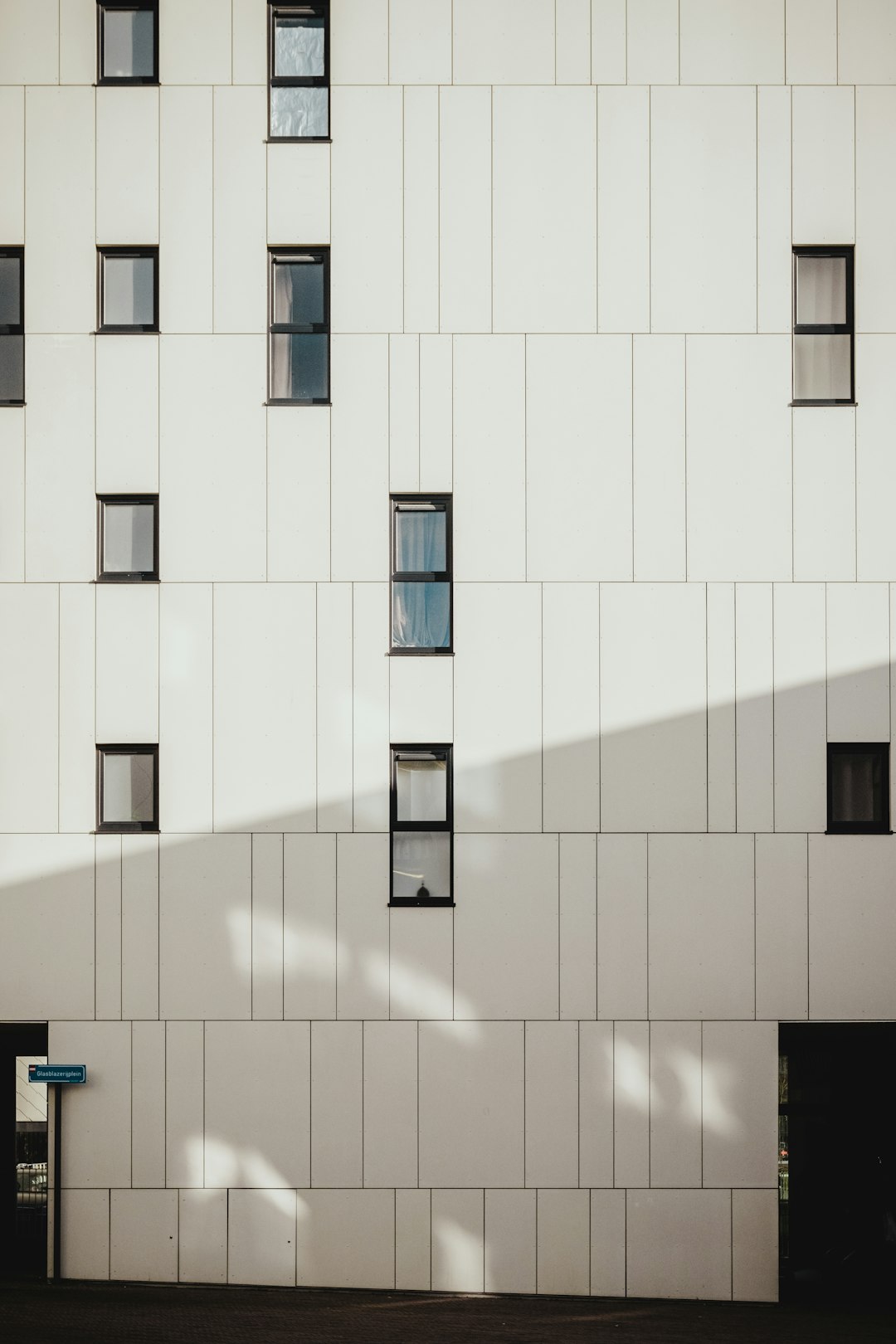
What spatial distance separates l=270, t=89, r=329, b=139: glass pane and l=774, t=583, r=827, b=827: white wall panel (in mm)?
6662

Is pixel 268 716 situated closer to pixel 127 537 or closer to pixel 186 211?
pixel 127 537

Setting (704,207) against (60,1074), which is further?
(704,207)

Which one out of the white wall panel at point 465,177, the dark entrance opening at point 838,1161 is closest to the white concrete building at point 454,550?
the white wall panel at point 465,177

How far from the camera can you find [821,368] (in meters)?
12.0

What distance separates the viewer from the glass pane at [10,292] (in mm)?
12055

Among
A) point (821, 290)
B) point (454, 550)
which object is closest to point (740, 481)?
point (821, 290)

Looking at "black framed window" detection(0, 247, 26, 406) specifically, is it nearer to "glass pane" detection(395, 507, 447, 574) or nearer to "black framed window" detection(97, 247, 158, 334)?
"black framed window" detection(97, 247, 158, 334)

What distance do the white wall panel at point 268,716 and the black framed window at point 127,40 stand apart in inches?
215

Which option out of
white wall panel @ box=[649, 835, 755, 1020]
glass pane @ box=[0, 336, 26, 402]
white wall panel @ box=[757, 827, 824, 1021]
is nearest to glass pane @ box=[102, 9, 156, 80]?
glass pane @ box=[0, 336, 26, 402]

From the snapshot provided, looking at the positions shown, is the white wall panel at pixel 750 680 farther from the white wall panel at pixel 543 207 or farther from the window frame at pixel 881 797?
the white wall panel at pixel 543 207

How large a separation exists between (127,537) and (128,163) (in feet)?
12.4

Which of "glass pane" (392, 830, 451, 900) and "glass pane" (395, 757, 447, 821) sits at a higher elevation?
"glass pane" (395, 757, 447, 821)

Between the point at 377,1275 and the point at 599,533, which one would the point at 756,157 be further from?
the point at 377,1275

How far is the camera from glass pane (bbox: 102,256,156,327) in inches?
473
